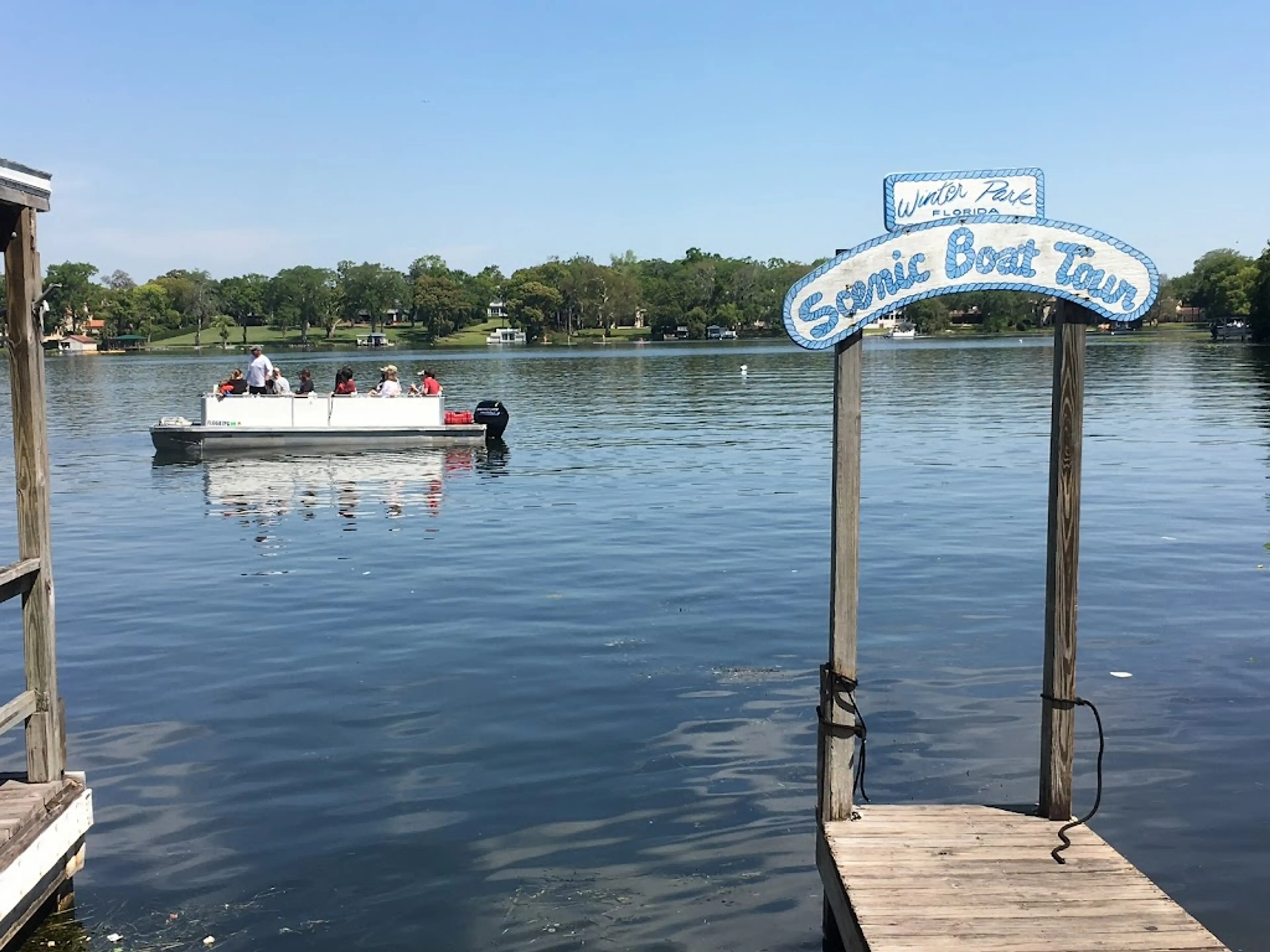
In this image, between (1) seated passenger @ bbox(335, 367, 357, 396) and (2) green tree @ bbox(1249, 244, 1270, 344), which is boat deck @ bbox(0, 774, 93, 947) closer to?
(1) seated passenger @ bbox(335, 367, 357, 396)

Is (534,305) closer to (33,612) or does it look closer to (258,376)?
(258,376)

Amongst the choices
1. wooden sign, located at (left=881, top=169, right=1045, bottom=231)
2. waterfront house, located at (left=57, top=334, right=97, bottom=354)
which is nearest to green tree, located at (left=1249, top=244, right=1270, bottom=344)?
wooden sign, located at (left=881, top=169, right=1045, bottom=231)

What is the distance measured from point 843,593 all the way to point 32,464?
14.5ft

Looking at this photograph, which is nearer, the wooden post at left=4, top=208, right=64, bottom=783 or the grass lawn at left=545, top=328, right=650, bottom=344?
the wooden post at left=4, top=208, right=64, bottom=783

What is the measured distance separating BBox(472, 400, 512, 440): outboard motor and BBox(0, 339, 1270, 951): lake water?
22.4ft

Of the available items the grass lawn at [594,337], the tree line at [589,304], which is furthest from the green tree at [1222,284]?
the grass lawn at [594,337]

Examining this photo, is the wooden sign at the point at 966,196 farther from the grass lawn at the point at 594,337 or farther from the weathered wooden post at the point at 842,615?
the grass lawn at the point at 594,337

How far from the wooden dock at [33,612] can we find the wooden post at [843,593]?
13.3 ft

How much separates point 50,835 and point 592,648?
6.20 metres

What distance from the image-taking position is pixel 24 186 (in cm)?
658

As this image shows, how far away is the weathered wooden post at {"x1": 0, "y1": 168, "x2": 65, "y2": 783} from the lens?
676 centimetres

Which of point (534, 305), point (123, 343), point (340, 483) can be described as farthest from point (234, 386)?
point (123, 343)

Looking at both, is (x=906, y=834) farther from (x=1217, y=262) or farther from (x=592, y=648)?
(x=1217, y=262)

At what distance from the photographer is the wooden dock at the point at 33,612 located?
650cm
